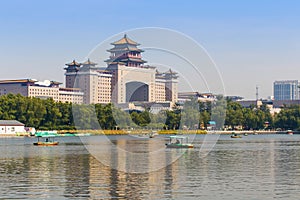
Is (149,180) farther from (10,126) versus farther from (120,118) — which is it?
(120,118)

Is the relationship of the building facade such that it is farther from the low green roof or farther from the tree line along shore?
the tree line along shore

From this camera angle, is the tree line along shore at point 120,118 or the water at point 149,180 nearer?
the water at point 149,180

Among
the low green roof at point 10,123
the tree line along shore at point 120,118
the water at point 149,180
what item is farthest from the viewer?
the tree line along shore at point 120,118

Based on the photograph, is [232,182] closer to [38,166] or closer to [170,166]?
[170,166]

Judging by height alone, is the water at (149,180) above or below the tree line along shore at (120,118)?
below

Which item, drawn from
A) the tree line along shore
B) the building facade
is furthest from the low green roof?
the tree line along shore

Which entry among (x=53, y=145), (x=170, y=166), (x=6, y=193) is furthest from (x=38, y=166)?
(x=53, y=145)

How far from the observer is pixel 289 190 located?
31.7 m

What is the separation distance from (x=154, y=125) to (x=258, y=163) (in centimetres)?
12207

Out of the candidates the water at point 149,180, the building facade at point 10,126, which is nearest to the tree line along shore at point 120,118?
the building facade at point 10,126

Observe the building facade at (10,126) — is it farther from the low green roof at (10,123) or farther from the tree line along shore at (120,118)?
the tree line along shore at (120,118)

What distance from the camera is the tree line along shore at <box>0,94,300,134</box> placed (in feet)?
431

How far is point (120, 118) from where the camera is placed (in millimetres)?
154500

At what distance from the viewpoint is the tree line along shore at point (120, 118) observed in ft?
431
